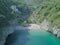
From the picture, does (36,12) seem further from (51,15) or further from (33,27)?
(51,15)

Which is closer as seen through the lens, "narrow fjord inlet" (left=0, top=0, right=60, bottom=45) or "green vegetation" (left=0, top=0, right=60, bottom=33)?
"green vegetation" (left=0, top=0, right=60, bottom=33)

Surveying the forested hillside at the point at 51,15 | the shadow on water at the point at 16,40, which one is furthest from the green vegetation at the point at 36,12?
the shadow on water at the point at 16,40

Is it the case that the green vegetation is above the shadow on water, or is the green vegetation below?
above

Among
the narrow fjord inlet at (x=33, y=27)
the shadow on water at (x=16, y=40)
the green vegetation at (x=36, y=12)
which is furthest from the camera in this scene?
the shadow on water at (x=16, y=40)

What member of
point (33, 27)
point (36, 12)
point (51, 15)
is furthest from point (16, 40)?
point (36, 12)

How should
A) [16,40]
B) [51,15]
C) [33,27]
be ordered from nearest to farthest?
[16,40], [51,15], [33,27]

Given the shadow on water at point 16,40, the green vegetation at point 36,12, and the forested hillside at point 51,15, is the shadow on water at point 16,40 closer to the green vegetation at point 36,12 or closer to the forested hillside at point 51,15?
the green vegetation at point 36,12

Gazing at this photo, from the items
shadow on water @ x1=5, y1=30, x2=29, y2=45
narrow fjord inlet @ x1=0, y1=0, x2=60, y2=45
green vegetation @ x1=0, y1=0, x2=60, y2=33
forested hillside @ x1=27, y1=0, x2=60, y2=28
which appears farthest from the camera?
forested hillside @ x1=27, y1=0, x2=60, y2=28

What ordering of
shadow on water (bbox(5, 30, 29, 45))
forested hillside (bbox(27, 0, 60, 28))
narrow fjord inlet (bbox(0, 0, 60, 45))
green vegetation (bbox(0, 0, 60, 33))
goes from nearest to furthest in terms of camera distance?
green vegetation (bbox(0, 0, 60, 33))
narrow fjord inlet (bbox(0, 0, 60, 45))
shadow on water (bbox(5, 30, 29, 45))
forested hillside (bbox(27, 0, 60, 28))

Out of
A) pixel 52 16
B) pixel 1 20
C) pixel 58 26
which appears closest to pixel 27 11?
pixel 52 16

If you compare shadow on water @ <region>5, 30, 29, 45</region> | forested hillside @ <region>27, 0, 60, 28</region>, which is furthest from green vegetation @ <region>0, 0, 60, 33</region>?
shadow on water @ <region>5, 30, 29, 45</region>

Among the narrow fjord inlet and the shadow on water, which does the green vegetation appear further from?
the shadow on water
